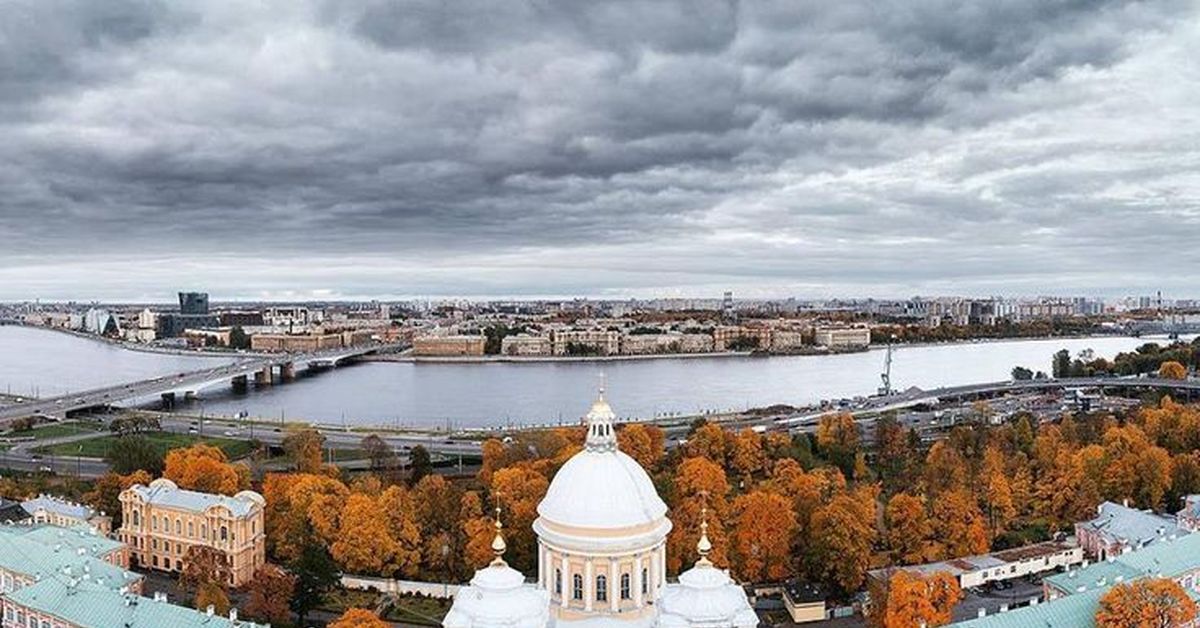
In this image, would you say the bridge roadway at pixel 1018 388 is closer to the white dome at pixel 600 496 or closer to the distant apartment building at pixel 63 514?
the distant apartment building at pixel 63 514

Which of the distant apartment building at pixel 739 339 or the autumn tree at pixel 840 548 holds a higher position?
the distant apartment building at pixel 739 339

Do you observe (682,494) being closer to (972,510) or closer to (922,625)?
(972,510)

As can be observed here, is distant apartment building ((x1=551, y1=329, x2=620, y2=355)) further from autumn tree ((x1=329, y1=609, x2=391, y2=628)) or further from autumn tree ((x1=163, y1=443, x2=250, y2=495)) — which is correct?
autumn tree ((x1=329, y1=609, x2=391, y2=628))

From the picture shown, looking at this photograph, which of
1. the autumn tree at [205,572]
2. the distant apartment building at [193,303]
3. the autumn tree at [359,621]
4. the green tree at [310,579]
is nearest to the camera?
the autumn tree at [359,621]

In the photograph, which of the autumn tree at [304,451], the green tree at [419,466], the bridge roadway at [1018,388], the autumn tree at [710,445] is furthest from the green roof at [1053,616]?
the bridge roadway at [1018,388]

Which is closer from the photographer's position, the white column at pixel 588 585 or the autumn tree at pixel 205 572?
the white column at pixel 588 585

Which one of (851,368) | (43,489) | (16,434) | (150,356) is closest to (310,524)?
(43,489)

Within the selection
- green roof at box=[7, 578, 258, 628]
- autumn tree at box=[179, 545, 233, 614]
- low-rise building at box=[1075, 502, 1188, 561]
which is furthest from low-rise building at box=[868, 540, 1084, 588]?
autumn tree at box=[179, 545, 233, 614]
